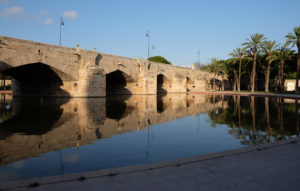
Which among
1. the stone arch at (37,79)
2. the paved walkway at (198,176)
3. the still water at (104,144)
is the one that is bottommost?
the still water at (104,144)

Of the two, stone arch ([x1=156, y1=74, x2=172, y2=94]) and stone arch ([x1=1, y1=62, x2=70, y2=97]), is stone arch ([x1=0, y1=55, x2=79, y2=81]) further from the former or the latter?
stone arch ([x1=156, y1=74, x2=172, y2=94])

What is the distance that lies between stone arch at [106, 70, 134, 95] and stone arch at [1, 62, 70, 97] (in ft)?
32.1

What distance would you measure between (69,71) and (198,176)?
2639 cm

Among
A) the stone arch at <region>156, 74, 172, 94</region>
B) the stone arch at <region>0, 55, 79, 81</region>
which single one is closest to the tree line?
the stone arch at <region>156, 74, 172, 94</region>

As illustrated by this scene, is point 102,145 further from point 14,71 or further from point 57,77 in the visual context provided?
point 14,71

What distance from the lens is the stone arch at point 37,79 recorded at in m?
27.9

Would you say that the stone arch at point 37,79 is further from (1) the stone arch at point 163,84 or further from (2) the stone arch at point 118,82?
(1) the stone arch at point 163,84

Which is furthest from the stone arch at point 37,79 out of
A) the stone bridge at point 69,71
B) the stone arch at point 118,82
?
the stone arch at point 118,82

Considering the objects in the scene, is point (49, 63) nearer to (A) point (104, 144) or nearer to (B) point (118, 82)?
(B) point (118, 82)

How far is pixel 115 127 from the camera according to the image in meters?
9.76

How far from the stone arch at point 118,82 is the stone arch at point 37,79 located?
979 cm

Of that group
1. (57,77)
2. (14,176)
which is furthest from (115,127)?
(57,77)

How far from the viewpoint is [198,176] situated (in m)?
3.91

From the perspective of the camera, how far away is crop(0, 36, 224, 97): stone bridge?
74.6 ft
